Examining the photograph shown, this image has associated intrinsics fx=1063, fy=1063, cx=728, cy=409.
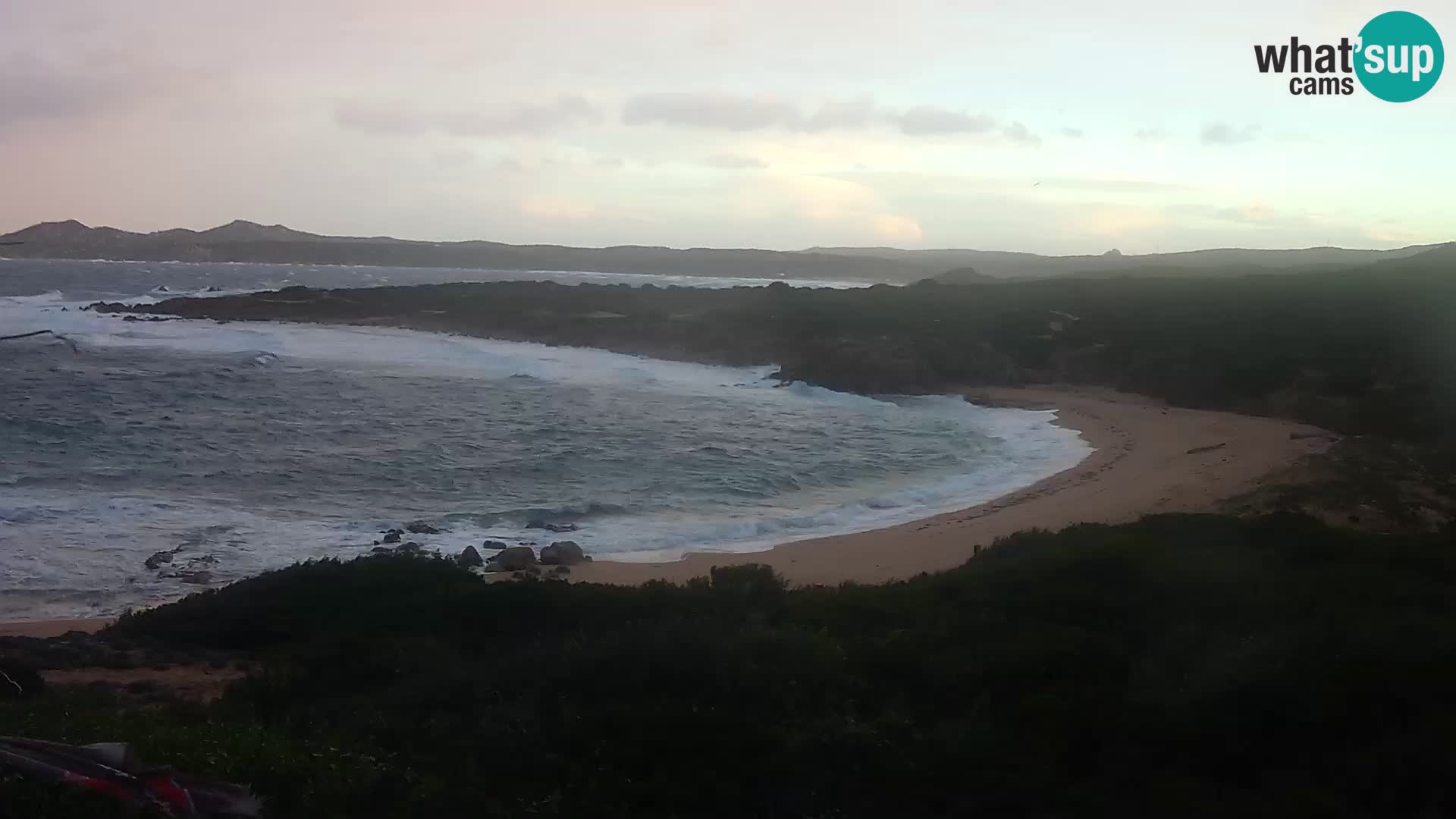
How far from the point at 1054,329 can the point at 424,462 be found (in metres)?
29.4

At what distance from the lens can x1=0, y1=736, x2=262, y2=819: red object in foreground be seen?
4562 mm

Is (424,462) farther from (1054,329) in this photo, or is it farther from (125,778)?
(1054,329)

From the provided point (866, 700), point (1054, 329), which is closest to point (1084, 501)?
point (866, 700)

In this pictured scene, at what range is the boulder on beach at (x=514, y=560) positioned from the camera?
568 inches

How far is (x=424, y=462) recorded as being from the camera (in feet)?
74.4

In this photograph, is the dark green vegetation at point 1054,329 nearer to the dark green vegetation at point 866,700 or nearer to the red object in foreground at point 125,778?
the dark green vegetation at point 866,700

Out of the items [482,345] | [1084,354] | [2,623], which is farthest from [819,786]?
[482,345]

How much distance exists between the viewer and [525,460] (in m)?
23.2

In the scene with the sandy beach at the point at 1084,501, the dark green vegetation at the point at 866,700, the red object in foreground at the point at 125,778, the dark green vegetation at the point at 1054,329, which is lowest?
the sandy beach at the point at 1084,501

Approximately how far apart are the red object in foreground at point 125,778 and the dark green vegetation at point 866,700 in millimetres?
169

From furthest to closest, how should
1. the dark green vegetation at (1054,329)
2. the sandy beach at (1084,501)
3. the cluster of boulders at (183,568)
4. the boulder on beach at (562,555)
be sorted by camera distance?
A: the dark green vegetation at (1054,329) → the boulder on beach at (562,555) → the sandy beach at (1084,501) → the cluster of boulders at (183,568)

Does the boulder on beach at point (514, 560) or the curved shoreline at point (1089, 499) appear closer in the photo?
the boulder on beach at point (514, 560)

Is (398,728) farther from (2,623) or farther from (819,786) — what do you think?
(2,623)

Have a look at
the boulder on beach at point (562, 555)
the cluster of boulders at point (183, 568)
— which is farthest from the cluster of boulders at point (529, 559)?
the cluster of boulders at point (183, 568)
